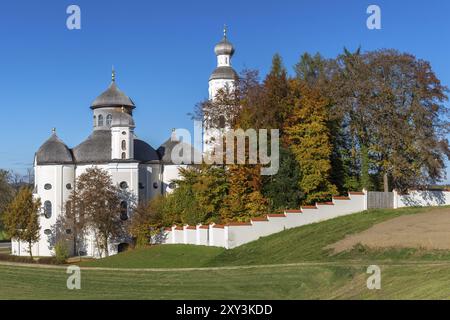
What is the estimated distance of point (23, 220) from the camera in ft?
188

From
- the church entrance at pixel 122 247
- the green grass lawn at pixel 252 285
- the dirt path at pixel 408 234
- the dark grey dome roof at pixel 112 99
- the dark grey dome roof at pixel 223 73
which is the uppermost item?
the dark grey dome roof at pixel 223 73

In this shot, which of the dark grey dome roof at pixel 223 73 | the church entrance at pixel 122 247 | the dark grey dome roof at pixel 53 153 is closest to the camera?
the church entrance at pixel 122 247

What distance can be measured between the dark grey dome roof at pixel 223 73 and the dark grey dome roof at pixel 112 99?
801cm

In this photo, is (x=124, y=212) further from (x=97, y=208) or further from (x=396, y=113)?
(x=396, y=113)

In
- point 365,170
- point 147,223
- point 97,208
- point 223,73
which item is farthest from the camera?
point 223,73

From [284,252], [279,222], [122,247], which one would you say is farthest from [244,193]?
[122,247]

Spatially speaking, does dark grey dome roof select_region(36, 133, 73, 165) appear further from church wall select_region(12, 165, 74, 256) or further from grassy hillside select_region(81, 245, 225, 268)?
grassy hillside select_region(81, 245, 225, 268)

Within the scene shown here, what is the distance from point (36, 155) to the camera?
199 ft

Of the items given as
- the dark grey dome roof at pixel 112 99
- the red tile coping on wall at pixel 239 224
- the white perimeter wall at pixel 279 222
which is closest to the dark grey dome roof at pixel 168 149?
the dark grey dome roof at pixel 112 99

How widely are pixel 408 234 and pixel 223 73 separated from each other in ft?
125

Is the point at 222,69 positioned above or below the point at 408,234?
above

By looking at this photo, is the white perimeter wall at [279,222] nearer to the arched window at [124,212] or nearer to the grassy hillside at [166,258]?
the grassy hillside at [166,258]

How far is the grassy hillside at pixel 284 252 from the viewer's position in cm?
2809
